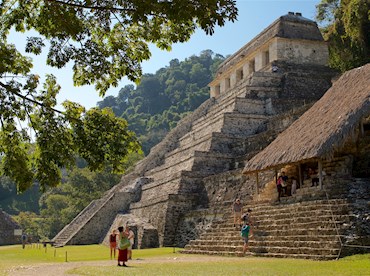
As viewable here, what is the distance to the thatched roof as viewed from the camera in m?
11.2

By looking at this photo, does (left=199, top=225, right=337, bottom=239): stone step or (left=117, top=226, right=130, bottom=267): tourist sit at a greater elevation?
(left=199, top=225, right=337, bottom=239): stone step

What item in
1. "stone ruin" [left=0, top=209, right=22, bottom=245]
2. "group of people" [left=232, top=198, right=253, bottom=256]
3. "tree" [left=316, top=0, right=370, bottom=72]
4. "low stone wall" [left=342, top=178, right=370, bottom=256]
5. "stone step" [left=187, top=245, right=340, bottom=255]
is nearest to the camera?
"low stone wall" [left=342, top=178, right=370, bottom=256]

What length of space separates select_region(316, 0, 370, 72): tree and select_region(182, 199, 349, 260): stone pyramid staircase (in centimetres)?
1028

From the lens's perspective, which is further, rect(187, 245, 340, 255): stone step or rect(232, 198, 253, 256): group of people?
rect(232, 198, 253, 256): group of people

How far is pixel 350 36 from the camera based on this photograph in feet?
68.4

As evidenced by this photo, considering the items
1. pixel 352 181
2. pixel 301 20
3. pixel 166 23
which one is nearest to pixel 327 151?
pixel 352 181

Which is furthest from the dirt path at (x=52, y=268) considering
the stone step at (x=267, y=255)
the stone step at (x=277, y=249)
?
the stone step at (x=277, y=249)

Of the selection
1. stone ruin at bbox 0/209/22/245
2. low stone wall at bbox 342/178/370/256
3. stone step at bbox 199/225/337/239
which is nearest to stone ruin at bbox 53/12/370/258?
stone step at bbox 199/225/337/239

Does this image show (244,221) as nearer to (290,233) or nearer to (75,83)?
(290,233)

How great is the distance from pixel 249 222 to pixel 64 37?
715 cm

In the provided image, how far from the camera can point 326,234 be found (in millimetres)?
9609

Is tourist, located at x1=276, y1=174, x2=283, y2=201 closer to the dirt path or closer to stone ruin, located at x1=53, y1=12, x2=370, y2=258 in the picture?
stone ruin, located at x1=53, y1=12, x2=370, y2=258

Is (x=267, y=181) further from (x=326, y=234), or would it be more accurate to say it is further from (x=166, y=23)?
(x=166, y=23)

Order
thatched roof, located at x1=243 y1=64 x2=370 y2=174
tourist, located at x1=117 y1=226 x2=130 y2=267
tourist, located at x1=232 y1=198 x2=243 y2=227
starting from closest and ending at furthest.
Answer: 1. tourist, located at x1=117 y1=226 x2=130 y2=267
2. thatched roof, located at x1=243 y1=64 x2=370 y2=174
3. tourist, located at x1=232 y1=198 x2=243 y2=227
